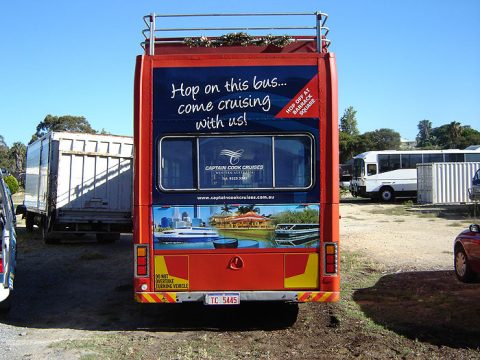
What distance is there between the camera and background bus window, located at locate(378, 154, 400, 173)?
35312mm

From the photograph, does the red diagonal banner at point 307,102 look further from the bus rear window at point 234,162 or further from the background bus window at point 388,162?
the background bus window at point 388,162

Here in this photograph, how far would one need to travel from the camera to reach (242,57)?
6.45 metres

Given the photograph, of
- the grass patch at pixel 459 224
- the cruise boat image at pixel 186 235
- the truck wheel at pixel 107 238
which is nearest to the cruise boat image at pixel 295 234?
the cruise boat image at pixel 186 235

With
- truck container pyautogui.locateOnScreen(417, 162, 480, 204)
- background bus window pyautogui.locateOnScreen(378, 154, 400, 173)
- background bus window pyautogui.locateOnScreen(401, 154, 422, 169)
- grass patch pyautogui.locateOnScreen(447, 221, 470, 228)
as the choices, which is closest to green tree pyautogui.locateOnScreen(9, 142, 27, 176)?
background bus window pyautogui.locateOnScreen(378, 154, 400, 173)

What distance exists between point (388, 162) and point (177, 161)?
30933mm

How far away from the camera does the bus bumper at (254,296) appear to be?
6.33 meters

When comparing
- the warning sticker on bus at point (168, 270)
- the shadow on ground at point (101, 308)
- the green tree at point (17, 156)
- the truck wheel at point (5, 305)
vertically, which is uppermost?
the green tree at point (17, 156)

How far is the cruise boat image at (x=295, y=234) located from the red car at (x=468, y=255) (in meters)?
3.33

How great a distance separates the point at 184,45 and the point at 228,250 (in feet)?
8.71

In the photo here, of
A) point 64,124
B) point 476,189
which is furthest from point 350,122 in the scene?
point 476,189

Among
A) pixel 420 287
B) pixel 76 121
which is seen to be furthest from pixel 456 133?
pixel 420 287

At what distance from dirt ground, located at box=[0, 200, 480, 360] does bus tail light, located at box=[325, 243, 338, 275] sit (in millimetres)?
829

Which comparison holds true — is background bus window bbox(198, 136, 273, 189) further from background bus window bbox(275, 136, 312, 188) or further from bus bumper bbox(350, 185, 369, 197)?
bus bumper bbox(350, 185, 369, 197)

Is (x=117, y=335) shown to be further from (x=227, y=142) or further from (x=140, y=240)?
(x=227, y=142)
